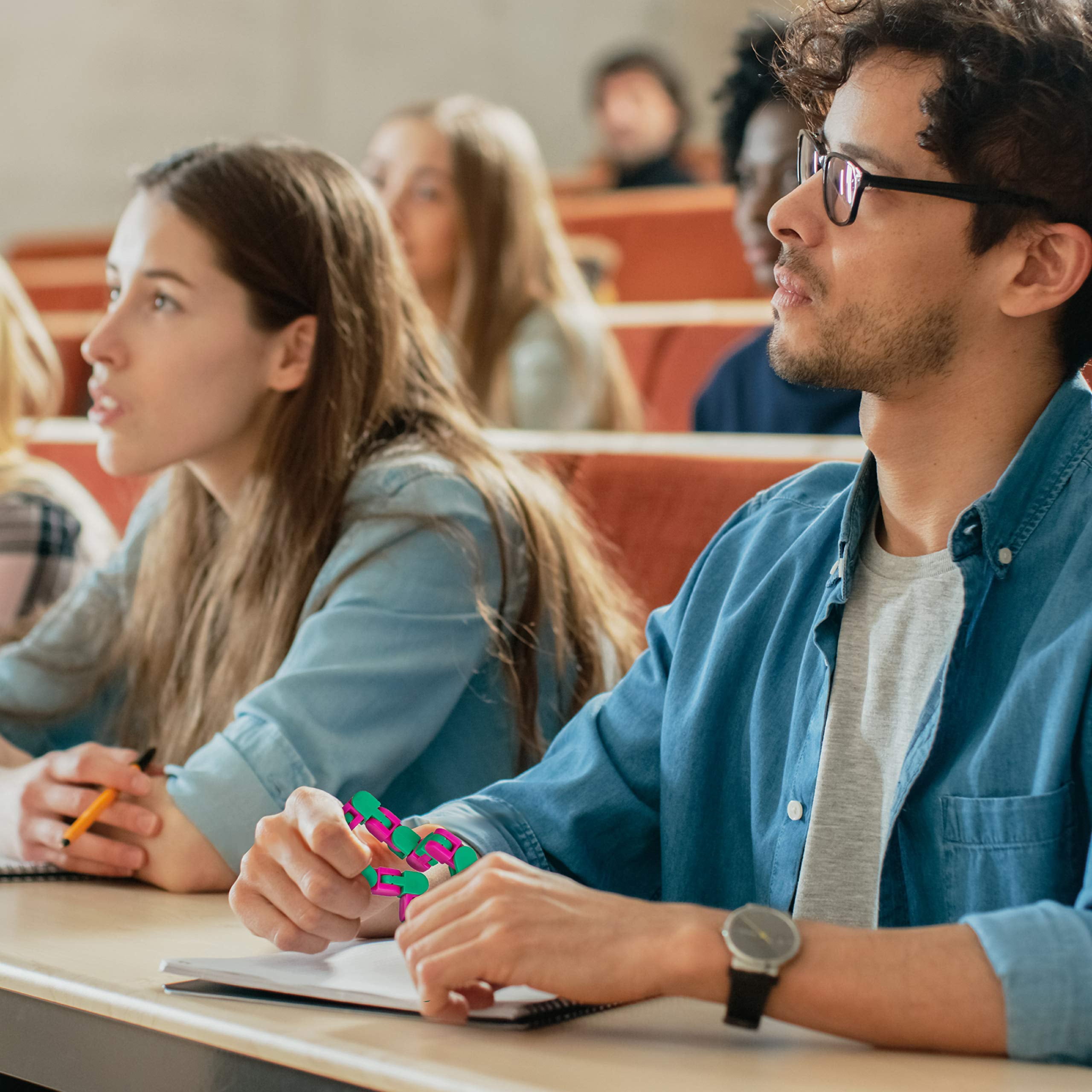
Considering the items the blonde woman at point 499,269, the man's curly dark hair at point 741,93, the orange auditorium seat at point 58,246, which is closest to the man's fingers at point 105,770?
→ the man's curly dark hair at point 741,93

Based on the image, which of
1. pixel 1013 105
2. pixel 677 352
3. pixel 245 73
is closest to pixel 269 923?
pixel 1013 105

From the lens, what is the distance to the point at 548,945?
0.77 meters

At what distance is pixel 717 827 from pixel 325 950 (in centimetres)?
28

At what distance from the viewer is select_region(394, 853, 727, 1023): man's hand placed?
0.76 metres

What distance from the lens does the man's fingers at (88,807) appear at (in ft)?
3.87

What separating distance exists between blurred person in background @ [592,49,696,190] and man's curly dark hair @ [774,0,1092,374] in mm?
4988

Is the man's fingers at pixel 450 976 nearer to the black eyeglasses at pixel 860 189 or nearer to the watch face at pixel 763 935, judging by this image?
the watch face at pixel 763 935

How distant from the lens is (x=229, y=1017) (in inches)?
30.5

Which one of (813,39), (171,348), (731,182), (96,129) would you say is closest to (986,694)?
(813,39)

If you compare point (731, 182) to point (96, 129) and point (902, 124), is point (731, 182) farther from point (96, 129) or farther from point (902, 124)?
point (96, 129)

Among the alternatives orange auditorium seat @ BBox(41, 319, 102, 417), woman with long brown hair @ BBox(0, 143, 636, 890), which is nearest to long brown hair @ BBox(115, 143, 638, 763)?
woman with long brown hair @ BBox(0, 143, 636, 890)

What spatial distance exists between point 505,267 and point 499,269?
1 centimetres

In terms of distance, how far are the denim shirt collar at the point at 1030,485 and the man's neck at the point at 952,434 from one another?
0.02 meters

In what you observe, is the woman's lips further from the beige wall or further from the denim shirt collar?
the beige wall
